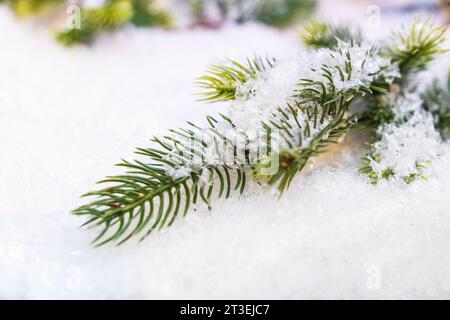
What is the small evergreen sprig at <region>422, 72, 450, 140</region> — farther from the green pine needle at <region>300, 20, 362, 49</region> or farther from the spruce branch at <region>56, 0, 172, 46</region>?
the spruce branch at <region>56, 0, 172, 46</region>

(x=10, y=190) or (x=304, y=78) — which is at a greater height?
(x=304, y=78)

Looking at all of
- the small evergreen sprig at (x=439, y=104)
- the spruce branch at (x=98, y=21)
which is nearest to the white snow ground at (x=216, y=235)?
the small evergreen sprig at (x=439, y=104)

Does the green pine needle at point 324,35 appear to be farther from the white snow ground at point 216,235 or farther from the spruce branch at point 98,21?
the spruce branch at point 98,21

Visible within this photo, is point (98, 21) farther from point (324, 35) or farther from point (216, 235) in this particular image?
point (216, 235)

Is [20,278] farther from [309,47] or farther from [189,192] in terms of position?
[309,47]

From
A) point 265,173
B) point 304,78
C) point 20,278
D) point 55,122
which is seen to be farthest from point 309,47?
point 20,278

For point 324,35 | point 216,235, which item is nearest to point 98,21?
point 324,35
